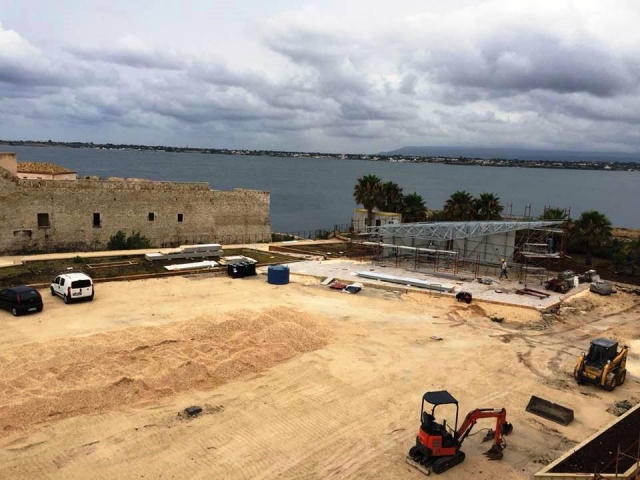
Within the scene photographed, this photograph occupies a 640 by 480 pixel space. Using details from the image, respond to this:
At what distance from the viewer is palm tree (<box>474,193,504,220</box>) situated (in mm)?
44375

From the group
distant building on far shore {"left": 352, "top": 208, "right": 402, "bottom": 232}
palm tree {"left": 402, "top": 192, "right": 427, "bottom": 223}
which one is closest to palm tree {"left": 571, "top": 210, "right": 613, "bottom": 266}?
palm tree {"left": 402, "top": 192, "right": 427, "bottom": 223}

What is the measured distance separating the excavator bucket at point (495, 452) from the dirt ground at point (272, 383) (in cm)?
18

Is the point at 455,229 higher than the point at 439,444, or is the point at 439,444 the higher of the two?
the point at 455,229

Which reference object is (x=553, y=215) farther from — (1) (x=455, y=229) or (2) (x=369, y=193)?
(2) (x=369, y=193)

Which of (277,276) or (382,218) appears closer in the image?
(277,276)

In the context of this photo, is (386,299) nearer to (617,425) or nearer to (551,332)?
(551,332)

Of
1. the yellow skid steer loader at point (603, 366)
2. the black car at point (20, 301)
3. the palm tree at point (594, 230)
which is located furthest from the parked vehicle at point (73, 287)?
the palm tree at point (594, 230)

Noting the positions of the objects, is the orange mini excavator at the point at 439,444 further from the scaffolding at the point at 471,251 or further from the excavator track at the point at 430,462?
the scaffolding at the point at 471,251

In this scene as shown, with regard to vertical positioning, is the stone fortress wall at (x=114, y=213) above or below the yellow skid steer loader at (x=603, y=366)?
above

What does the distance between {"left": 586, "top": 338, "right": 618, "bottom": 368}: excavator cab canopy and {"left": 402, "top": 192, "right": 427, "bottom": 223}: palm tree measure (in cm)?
3174

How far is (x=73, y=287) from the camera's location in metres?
24.6

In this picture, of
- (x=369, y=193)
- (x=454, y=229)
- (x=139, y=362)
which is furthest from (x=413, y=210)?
(x=139, y=362)

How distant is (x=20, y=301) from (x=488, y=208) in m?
35.8

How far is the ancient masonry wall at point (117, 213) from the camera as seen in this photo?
35.4m
